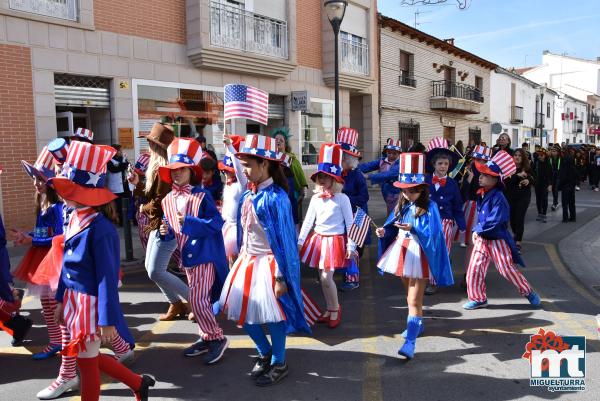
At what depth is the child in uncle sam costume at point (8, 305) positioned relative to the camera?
4367 mm

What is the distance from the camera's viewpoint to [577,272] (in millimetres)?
7289

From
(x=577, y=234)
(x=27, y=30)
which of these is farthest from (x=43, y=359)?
(x=577, y=234)

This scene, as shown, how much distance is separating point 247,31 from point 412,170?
450 inches

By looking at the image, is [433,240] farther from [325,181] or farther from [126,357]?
[126,357]

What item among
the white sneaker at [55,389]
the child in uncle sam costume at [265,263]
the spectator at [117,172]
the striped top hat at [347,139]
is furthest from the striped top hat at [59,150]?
the spectator at [117,172]

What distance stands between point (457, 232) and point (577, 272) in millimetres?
2092

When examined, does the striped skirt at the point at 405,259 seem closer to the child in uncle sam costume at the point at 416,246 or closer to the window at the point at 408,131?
the child in uncle sam costume at the point at 416,246

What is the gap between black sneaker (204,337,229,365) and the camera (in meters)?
4.26

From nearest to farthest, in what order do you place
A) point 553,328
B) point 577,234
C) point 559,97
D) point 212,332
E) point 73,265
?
point 73,265
point 212,332
point 553,328
point 577,234
point 559,97

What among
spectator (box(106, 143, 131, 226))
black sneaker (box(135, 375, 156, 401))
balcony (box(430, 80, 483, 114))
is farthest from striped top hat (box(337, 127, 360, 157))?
balcony (box(430, 80, 483, 114))

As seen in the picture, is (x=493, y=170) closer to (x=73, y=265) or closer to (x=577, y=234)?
(x=73, y=265)

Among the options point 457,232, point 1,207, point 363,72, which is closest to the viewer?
point 457,232

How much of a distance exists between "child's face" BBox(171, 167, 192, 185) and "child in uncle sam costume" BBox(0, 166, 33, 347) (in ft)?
5.13

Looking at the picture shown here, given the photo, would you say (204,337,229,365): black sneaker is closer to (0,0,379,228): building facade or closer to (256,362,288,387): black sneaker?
(256,362,288,387): black sneaker
